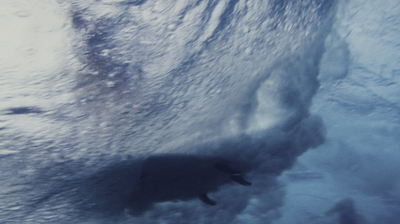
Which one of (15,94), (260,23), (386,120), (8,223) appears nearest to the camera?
(15,94)

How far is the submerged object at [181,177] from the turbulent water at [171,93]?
0.12 meters

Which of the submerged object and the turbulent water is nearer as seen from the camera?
the turbulent water

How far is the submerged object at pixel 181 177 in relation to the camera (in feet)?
26.1

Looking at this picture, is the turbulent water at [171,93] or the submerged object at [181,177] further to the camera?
the submerged object at [181,177]

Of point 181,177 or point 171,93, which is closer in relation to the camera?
point 171,93

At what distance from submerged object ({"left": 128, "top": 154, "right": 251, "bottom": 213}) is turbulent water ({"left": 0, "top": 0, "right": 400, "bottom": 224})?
4.8 inches

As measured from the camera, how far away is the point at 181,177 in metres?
8.95

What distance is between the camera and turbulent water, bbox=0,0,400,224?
3.55 metres

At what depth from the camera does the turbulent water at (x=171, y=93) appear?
3547 millimetres

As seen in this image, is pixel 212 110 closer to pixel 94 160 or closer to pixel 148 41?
pixel 148 41

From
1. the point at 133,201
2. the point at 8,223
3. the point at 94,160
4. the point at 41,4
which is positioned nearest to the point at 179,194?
the point at 133,201

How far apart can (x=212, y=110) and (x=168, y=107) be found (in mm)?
1643

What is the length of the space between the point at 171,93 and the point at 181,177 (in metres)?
4.73

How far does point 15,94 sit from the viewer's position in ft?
12.6
